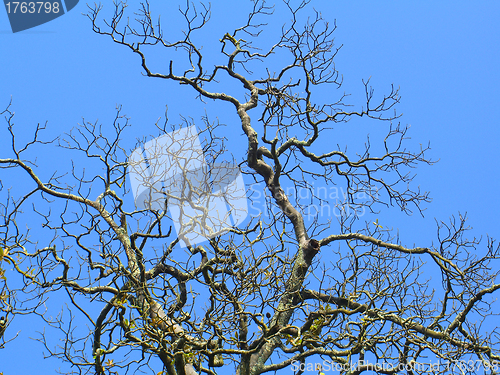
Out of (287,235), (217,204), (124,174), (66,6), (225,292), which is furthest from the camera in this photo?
(66,6)

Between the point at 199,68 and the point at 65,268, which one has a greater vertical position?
the point at 199,68

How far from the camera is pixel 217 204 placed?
7.05 meters

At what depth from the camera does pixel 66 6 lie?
27.9 ft

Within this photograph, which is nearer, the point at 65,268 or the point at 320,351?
the point at 320,351

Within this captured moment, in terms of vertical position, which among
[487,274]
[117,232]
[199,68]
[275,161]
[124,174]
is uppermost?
[199,68]

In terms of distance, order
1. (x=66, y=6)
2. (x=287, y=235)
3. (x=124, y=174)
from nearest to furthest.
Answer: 1. (x=287, y=235)
2. (x=124, y=174)
3. (x=66, y=6)

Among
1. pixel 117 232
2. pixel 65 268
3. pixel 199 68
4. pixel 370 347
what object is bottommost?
pixel 370 347

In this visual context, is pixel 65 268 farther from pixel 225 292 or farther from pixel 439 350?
pixel 439 350

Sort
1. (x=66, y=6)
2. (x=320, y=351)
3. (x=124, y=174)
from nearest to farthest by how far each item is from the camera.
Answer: (x=320, y=351), (x=124, y=174), (x=66, y=6)

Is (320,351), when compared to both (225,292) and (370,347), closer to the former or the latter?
(370,347)

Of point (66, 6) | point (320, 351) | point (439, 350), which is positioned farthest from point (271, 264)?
point (66, 6)

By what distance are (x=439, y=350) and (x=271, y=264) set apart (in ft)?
9.25

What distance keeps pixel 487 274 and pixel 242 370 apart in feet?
11.8

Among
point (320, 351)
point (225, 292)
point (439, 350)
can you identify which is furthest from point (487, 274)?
point (225, 292)
